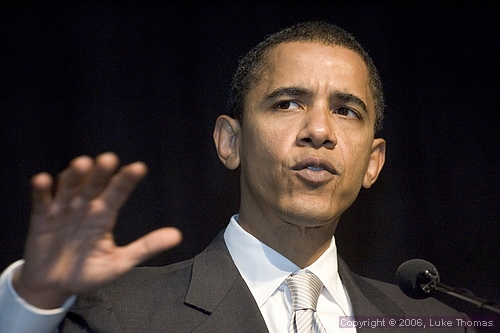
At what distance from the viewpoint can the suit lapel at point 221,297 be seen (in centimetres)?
178

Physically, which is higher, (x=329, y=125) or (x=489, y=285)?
(x=329, y=125)

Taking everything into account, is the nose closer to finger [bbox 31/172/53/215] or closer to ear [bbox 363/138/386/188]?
ear [bbox 363/138/386/188]

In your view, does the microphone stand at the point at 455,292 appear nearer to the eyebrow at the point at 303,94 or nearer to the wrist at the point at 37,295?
the eyebrow at the point at 303,94

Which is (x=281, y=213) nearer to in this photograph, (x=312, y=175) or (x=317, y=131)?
(x=312, y=175)

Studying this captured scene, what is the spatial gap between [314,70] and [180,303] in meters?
0.80

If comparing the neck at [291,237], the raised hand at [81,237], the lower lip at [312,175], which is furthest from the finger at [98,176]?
the neck at [291,237]

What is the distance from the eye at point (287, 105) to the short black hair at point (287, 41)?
0.16 m

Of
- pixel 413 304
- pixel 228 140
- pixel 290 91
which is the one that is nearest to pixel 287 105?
pixel 290 91

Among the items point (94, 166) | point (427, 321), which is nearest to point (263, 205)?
point (427, 321)

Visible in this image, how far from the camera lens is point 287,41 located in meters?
2.13

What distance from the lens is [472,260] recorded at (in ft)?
9.02

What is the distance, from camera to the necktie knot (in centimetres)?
187

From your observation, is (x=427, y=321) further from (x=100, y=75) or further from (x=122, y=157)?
(x=100, y=75)

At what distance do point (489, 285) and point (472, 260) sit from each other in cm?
12
